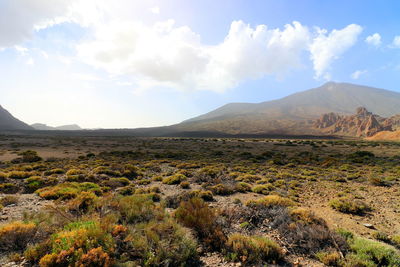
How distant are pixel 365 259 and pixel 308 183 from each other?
25.0 ft

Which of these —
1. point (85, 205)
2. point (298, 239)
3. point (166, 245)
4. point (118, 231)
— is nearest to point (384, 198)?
point (298, 239)

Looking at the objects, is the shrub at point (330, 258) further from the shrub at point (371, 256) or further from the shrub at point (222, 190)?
the shrub at point (222, 190)

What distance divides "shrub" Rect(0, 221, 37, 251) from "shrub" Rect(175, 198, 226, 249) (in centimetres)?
337

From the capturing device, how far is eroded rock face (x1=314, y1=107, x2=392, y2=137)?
8138 centimetres

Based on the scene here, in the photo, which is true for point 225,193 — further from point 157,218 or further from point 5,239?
point 5,239

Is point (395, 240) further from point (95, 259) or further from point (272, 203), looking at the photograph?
point (95, 259)

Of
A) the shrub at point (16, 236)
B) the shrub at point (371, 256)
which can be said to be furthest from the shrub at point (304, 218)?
the shrub at point (16, 236)

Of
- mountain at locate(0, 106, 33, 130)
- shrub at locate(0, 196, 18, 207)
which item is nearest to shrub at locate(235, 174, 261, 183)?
shrub at locate(0, 196, 18, 207)

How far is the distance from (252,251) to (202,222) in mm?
1341

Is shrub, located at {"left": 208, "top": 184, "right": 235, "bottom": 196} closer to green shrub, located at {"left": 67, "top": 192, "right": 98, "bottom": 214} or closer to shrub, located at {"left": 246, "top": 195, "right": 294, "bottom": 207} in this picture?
shrub, located at {"left": 246, "top": 195, "right": 294, "bottom": 207}

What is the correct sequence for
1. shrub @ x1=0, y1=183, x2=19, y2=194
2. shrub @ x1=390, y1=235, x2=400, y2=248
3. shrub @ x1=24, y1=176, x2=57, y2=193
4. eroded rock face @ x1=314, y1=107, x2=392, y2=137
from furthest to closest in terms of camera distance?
eroded rock face @ x1=314, y1=107, x2=392, y2=137
shrub @ x1=24, y1=176, x2=57, y2=193
shrub @ x1=0, y1=183, x2=19, y2=194
shrub @ x1=390, y1=235, x2=400, y2=248

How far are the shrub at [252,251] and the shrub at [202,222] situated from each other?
1.01 ft

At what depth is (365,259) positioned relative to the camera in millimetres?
3701

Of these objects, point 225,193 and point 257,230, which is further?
point 225,193
